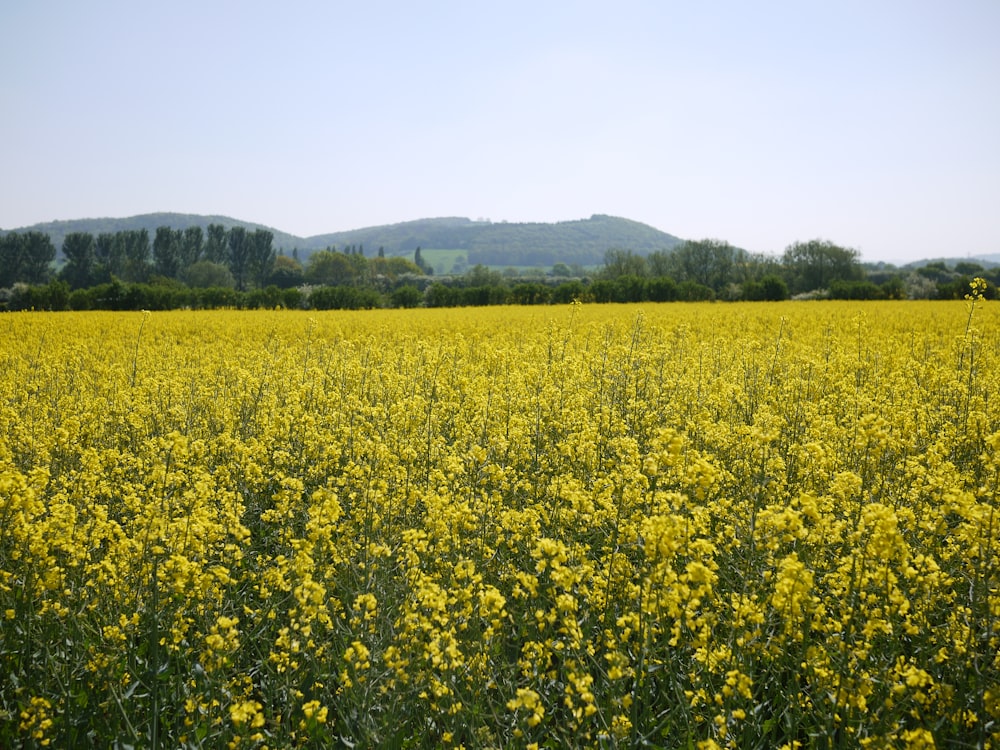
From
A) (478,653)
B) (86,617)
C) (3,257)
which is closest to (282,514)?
(86,617)

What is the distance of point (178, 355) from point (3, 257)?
97898 millimetres

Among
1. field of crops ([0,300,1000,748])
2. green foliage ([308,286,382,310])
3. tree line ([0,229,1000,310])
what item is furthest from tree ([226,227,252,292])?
field of crops ([0,300,1000,748])

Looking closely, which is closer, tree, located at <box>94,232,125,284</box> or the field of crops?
the field of crops

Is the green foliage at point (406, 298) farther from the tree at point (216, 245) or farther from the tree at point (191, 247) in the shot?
the tree at point (216, 245)

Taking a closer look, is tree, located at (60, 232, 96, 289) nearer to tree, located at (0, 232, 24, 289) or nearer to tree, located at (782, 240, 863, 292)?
tree, located at (0, 232, 24, 289)

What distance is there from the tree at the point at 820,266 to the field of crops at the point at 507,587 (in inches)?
2582

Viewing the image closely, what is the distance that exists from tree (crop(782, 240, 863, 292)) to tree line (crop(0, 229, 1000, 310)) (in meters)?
0.11

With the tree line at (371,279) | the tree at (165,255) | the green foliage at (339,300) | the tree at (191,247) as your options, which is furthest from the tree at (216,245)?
the green foliage at (339,300)

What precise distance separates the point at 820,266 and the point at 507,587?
73197mm

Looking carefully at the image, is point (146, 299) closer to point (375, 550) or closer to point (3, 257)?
point (375, 550)

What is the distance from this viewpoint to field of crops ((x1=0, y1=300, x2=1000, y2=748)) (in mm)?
3096

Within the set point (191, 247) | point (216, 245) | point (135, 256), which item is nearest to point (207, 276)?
point (135, 256)

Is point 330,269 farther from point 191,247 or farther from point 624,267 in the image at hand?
point 624,267

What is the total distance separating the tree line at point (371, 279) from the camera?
43750mm
